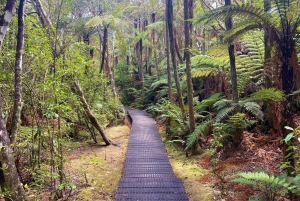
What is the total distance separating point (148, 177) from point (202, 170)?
110 centimetres

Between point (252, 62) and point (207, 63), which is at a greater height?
point (207, 63)

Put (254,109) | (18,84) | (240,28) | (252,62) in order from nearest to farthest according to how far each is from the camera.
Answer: (18,84), (240,28), (254,109), (252,62)

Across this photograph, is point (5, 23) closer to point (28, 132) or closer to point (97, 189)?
point (28, 132)

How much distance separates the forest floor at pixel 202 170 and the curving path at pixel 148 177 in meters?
0.21

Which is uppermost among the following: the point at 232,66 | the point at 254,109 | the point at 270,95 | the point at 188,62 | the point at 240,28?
the point at 240,28

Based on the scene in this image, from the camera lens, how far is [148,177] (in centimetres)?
430

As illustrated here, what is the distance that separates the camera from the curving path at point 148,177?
356 centimetres

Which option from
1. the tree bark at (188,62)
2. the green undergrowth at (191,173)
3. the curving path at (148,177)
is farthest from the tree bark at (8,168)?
the tree bark at (188,62)

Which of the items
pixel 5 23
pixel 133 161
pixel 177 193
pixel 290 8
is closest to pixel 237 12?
pixel 290 8

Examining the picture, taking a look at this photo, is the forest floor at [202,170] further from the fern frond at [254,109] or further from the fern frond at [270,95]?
the fern frond at [270,95]

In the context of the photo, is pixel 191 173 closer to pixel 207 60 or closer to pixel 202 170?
pixel 202 170

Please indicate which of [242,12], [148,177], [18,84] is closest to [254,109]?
[242,12]

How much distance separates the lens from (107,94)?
400 inches

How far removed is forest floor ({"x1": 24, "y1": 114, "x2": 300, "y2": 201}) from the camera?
11.7 ft
